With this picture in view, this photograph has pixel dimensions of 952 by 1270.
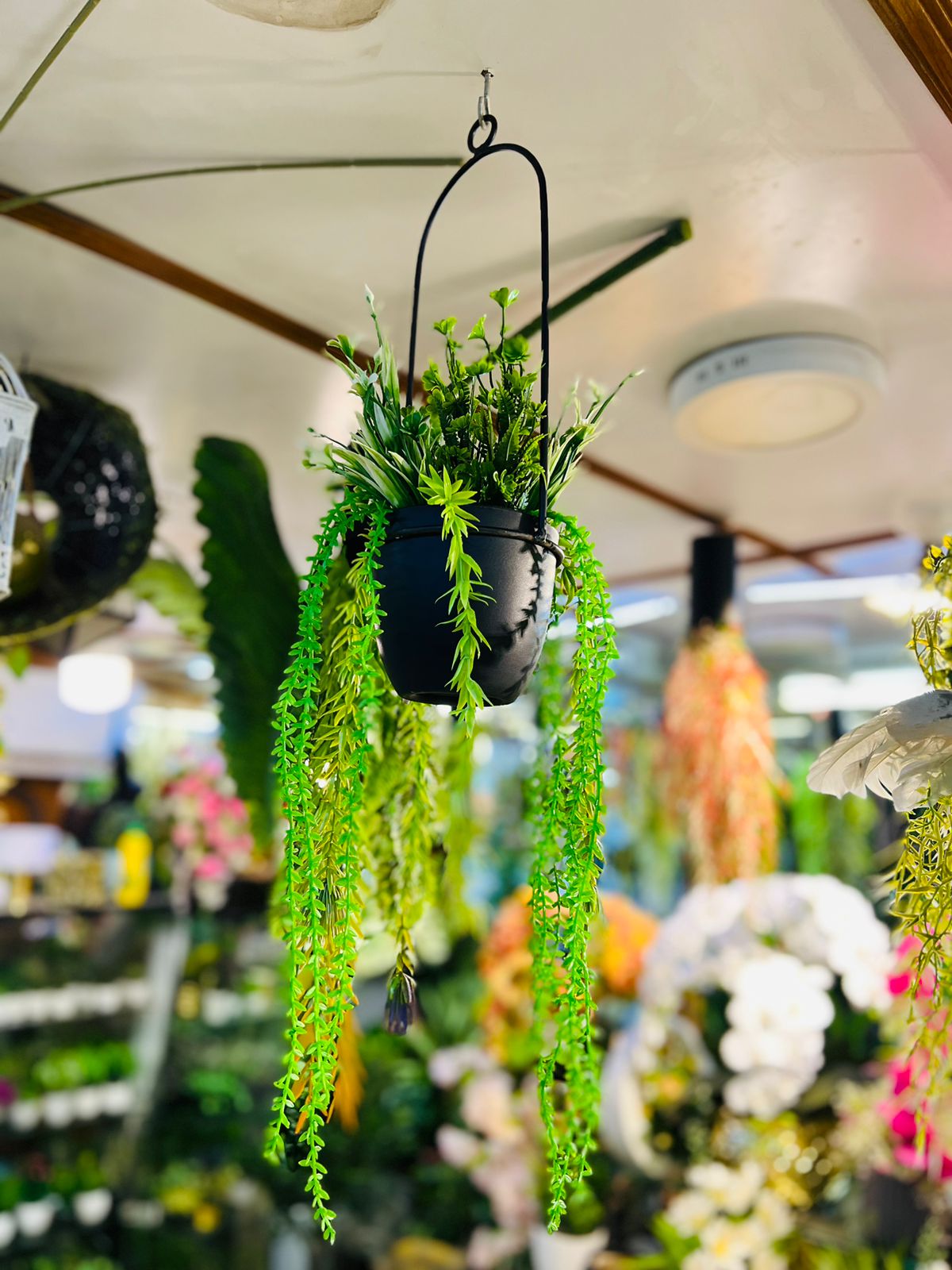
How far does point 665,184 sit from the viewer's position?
1.02 m

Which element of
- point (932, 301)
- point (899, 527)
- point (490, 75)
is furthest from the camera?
point (899, 527)

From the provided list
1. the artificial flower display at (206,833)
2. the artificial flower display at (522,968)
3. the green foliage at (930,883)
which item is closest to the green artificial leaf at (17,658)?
the artificial flower display at (522,968)

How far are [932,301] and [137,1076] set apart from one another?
10.8 feet

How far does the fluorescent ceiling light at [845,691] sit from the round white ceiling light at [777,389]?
1817 millimetres

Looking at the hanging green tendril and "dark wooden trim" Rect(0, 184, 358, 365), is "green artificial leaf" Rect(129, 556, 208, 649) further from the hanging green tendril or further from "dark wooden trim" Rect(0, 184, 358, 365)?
the hanging green tendril

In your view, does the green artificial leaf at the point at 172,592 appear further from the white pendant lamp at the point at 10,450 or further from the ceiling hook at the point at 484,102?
the ceiling hook at the point at 484,102

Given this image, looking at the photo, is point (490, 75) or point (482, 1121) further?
point (482, 1121)

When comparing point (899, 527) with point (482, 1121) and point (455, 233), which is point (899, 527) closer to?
point (455, 233)

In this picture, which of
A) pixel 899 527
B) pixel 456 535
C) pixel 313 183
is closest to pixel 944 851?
pixel 456 535

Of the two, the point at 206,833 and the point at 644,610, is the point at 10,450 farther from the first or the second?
the point at 206,833

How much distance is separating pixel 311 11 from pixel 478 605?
1.63 ft

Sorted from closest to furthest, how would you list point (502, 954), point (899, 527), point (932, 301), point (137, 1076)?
point (932, 301), point (899, 527), point (502, 954), point (137, 1076)

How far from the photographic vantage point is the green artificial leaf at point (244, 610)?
1.40 meters

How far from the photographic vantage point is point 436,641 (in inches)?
29.6
